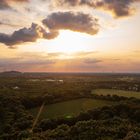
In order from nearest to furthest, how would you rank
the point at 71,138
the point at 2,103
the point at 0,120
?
the point at 71,138, the point at 0,120, the point at 2,103

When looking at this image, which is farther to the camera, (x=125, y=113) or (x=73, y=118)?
(x=125, y=113)

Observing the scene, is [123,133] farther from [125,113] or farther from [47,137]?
[125,113]

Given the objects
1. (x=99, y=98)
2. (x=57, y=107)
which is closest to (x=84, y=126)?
(x=57, y=107)

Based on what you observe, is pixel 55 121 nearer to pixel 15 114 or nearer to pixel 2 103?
pixel 15 114

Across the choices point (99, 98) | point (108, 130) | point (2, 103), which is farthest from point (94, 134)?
point (99, 98)

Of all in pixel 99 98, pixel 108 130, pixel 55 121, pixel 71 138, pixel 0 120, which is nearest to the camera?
pixel 71 138

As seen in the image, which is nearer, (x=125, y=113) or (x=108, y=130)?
(x=108, y=130)

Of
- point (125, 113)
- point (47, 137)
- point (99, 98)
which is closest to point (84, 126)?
point (47, 137)

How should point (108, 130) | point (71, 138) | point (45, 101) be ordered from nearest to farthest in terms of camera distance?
1. point (71, 138)
2. point (108, 130)
3. point (45, 101)

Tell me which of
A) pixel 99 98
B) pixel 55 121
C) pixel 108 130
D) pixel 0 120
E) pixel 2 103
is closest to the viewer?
pixel 108 130
